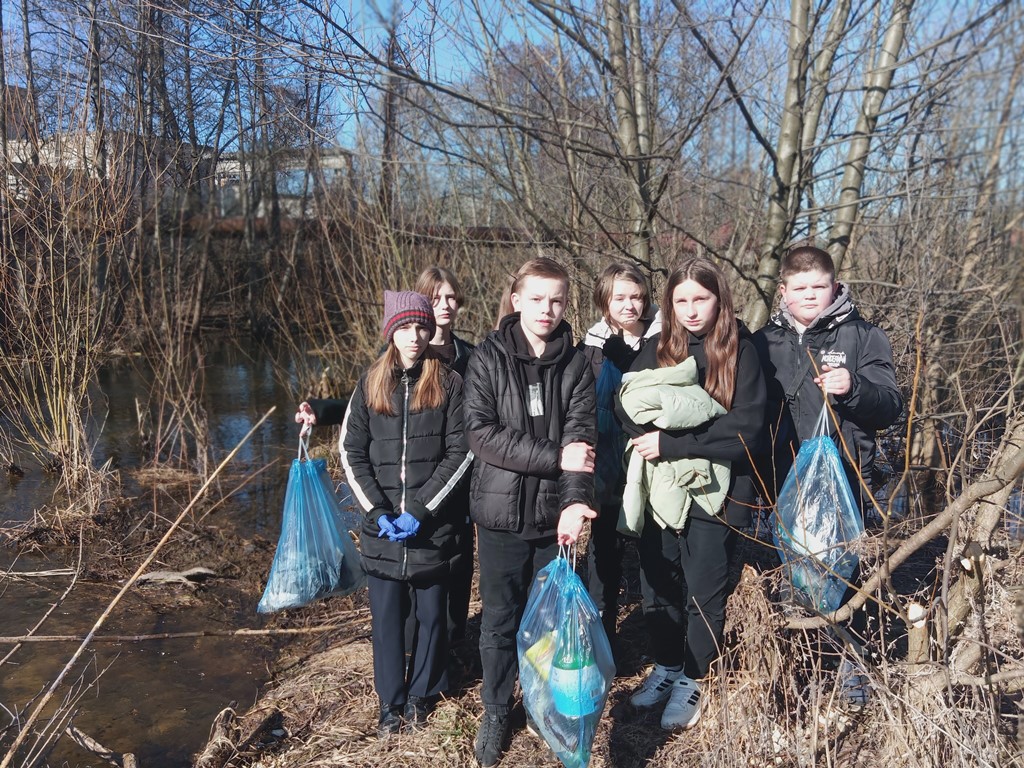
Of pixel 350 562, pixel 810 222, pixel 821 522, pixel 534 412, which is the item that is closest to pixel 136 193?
pixel 350 562

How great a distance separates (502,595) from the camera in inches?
108

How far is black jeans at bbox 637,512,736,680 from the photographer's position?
2730 millimetres

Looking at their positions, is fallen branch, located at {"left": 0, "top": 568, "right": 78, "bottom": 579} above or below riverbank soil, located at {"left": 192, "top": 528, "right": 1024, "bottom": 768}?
below

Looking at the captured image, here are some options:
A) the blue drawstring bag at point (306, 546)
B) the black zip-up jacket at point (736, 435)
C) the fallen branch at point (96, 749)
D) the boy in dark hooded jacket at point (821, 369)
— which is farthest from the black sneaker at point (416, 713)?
the boy in dark hooded jacket at point (821, 369)

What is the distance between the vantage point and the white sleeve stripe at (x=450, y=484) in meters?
2.80

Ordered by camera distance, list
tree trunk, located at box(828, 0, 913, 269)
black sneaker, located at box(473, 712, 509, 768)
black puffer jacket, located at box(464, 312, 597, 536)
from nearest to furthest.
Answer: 1. black puffer jacket, located at box(464, 312, 597, 536)
2. black sneaker, located at box(473, 712, 509, 768)
3. tree trunk, located at box(828, 0, 913, 269)

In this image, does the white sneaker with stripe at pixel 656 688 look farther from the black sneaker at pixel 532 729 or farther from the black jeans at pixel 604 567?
the black sneaker at pixel 532 729

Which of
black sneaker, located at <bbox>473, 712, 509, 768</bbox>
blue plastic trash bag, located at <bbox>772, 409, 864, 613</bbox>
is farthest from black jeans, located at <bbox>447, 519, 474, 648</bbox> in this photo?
blue plastic trash bag, located at <bbox>772, 409, 864, 613</bbox>

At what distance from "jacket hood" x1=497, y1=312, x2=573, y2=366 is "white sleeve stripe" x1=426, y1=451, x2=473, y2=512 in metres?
0.44

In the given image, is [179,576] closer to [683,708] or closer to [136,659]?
[136,659]

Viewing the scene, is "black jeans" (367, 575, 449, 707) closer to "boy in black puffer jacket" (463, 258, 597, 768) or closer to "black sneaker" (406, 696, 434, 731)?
"black sneaker" (406, 696, 434, 731)

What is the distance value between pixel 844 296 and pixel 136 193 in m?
4.94

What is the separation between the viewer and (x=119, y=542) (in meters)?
5.04

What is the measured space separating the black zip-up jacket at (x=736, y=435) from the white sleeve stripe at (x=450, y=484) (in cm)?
60
